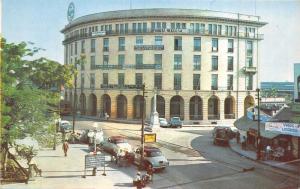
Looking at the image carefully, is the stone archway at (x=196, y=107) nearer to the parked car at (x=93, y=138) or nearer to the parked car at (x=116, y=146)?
the parked car at (x=93, y=138)

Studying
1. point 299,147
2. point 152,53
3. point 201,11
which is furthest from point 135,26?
point 299,147

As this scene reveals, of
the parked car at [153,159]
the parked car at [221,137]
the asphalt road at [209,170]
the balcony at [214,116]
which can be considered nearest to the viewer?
the asphalt road at [209,170]

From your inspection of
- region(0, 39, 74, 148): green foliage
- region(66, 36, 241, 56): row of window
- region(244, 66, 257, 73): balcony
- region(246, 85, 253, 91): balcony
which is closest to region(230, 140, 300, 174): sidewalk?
region(0, 39, 74, 148): green foliage

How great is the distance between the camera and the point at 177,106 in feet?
197

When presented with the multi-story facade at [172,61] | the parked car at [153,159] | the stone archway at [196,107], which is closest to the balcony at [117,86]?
the multi-story facade at [172,61]

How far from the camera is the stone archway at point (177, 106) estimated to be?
196 ft

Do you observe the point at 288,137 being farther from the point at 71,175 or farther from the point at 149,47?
the point at 149,47

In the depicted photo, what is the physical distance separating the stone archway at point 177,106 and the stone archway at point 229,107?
8548 mm

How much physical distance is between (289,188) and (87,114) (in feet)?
162

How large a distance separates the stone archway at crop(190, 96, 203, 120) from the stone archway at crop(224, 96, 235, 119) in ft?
17.2

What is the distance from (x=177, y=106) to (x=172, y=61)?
24.4ft

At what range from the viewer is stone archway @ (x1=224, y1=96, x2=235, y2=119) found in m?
63.4

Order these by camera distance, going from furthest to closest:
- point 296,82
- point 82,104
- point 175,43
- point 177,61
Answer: point 82,104, point 177,61, point 175,43, point 296,82

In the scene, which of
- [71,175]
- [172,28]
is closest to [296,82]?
[71,175]
